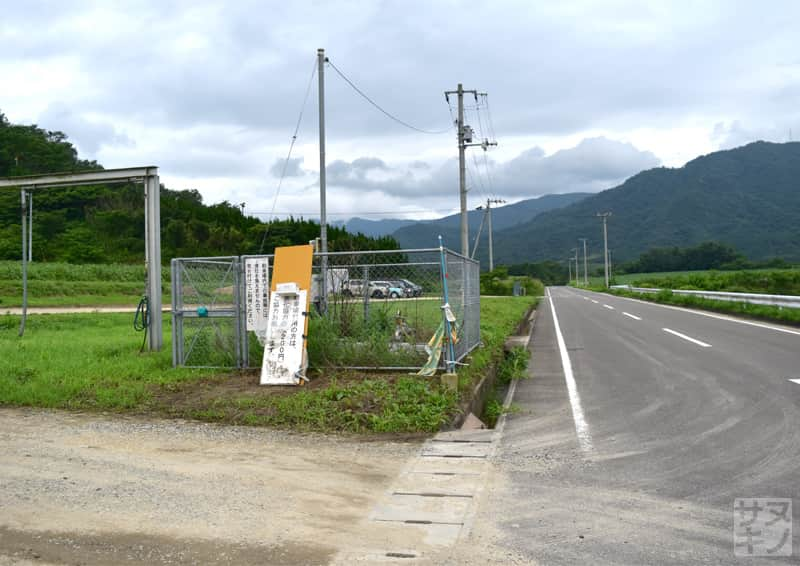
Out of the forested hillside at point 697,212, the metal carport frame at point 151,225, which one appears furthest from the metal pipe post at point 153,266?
the forested hillside at point 697,212

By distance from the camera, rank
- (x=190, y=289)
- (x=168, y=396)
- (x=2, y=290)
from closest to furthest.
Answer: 1. (x=168, y=396)
2. (x=190, y=289)
3. (x=2, y=290)

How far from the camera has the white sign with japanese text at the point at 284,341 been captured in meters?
8.89

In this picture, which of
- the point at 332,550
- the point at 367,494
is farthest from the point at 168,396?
the point at 332,550

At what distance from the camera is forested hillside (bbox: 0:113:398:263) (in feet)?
186

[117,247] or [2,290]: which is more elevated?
[117,247]

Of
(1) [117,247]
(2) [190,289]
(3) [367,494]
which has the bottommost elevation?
(3) [367,494]

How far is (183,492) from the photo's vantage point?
516 centimetres

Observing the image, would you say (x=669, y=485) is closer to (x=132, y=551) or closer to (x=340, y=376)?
(x=132, y=551)

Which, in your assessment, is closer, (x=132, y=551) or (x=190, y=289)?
(x=132, y=551)

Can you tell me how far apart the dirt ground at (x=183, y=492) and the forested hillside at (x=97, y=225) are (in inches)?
1667

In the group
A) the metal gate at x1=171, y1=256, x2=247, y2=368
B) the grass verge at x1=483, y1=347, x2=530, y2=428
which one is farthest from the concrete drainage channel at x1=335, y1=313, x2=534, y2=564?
the metal gate at x1=171, y1=256, x2=247, y2=368

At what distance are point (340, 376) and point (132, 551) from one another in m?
5.12

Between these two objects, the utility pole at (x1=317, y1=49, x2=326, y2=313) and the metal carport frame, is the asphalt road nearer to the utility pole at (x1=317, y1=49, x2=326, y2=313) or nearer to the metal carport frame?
the utility pole at (x1=317, y1=49, x2=326, y2=313)

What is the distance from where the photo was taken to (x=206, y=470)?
19.0ft
